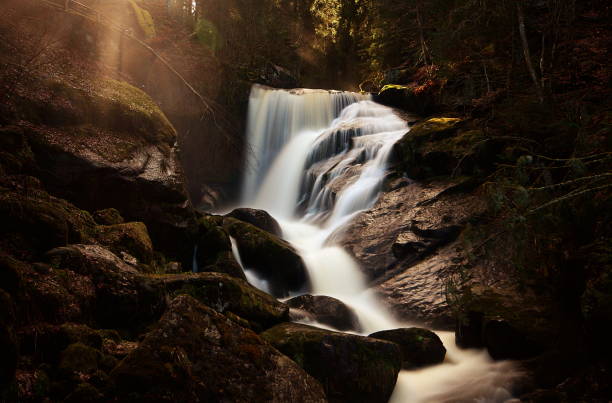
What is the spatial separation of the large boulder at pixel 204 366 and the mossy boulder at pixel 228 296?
1.86 metres

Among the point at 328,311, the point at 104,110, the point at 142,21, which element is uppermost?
the point at 142,21

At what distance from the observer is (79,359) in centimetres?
324

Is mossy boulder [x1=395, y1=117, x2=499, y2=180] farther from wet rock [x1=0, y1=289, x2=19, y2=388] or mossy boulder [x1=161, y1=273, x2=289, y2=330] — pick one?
wet rock [x1=0, y1=289, x2=19, y2=388]

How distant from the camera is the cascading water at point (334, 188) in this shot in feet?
20.4

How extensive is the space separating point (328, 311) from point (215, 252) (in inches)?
121

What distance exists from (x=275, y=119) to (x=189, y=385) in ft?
61.3

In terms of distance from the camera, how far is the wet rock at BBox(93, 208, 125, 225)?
23.6ft

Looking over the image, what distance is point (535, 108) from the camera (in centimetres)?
900

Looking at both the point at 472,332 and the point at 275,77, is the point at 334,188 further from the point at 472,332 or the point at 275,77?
the point at 275,77

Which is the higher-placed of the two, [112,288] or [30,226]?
[30,226]

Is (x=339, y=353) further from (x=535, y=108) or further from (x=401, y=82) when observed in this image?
(x=401, y=82)

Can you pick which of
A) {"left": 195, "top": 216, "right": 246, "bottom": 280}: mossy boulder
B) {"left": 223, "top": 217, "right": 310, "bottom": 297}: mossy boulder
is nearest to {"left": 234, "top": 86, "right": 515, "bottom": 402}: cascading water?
{"left": 223, "top": 217, "right": 310, "bottom": 297}: mossy boulder

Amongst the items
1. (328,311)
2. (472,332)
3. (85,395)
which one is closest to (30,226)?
(85,395)

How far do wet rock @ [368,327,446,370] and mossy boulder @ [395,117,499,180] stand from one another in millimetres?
6048
